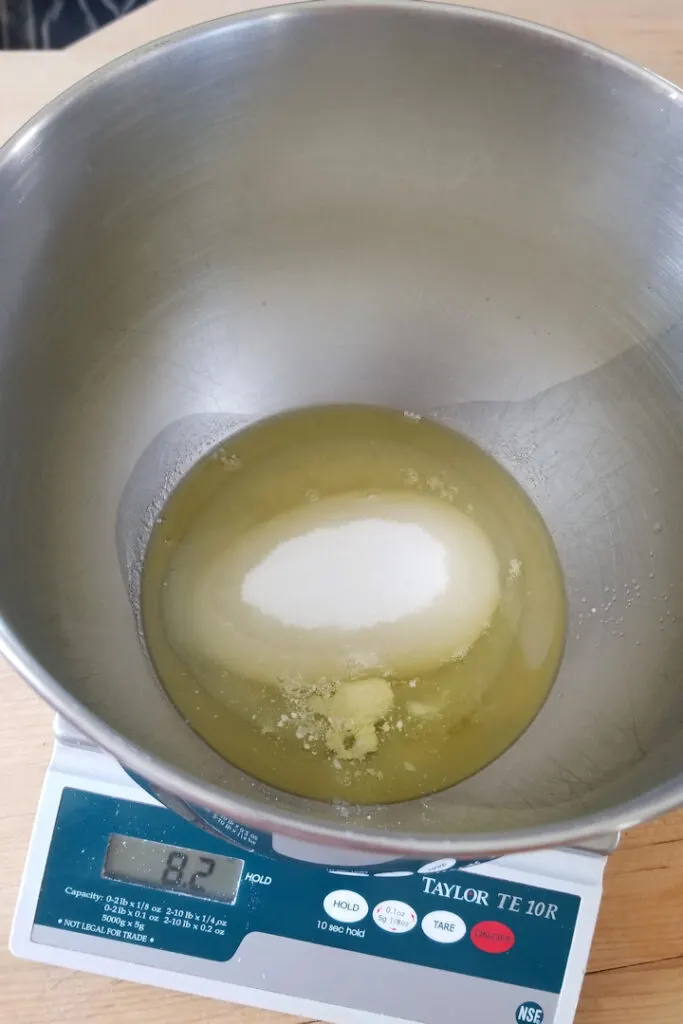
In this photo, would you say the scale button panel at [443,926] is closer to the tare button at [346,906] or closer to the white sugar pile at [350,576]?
the tare button at [346,906]

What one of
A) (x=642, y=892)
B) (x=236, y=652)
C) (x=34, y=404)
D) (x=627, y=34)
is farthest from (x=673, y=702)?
(x=627, y=34)

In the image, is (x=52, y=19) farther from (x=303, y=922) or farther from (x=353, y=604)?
(x=303, y=922)

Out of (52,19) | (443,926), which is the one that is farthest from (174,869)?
(52,19)

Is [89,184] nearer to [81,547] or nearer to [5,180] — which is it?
[5,180]

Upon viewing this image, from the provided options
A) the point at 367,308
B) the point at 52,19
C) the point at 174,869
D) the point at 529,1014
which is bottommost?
the point at 529,1014

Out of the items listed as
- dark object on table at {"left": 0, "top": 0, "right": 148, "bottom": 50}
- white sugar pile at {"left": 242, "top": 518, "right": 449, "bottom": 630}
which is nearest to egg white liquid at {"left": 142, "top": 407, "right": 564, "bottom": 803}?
white sugar pile at {"left": 242, "top": 518, "right": 449, "bottom": 630}

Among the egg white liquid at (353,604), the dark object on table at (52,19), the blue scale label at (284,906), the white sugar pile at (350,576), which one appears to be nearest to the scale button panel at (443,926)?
the blue scale label at (284,906)

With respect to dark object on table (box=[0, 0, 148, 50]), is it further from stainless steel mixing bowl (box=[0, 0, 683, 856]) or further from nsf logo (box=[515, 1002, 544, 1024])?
nsf logo (box=[515, 1002, 544, 1024])
